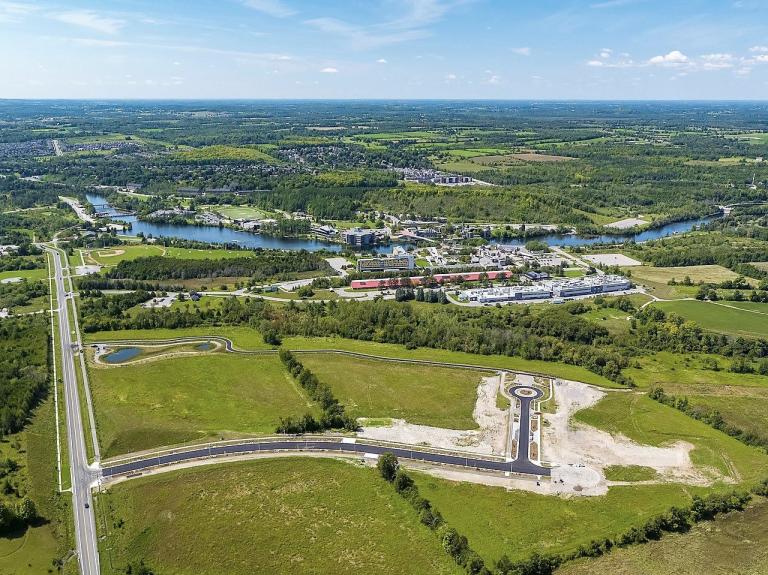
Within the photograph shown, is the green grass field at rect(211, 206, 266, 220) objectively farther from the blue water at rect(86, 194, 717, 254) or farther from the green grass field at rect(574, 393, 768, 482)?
the green grass field at rect(574, 393, 768, 482)

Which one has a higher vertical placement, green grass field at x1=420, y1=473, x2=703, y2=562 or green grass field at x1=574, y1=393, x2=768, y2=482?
green grass field at x1=574, y1=393, x2=768, y2=482

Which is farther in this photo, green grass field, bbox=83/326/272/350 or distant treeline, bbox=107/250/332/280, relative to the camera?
distant treeline, bbox=107/250/332/280

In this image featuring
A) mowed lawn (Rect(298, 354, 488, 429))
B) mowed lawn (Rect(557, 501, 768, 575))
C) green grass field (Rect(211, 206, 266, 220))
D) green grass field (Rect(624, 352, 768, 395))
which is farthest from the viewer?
green grass field (Rect(211, 206, 266, 220))

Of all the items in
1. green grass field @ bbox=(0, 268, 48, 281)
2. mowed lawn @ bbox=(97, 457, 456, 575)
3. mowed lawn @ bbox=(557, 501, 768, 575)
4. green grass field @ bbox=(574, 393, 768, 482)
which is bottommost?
mowed lawn @ bbox=(557, 501, 768, 575)

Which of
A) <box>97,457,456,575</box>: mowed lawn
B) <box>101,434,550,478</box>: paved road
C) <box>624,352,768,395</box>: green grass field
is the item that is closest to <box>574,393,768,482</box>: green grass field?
<box>624,352,768,395</box>: green grass field

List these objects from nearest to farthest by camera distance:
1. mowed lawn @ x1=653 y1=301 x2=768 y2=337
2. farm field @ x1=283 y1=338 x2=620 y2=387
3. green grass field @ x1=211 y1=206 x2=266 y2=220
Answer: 1. farm field @ x1=283 y1=338 x2=620 y2=387
2. mowed lawn @ x1=653 y1=301 x2=768 y2=337
3. green grass field @ x1=211 y1=206 x2=266 y2=220

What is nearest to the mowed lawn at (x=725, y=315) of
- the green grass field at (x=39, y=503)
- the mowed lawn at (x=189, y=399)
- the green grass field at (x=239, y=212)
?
the mowed lawn at (x=189, y=399)
